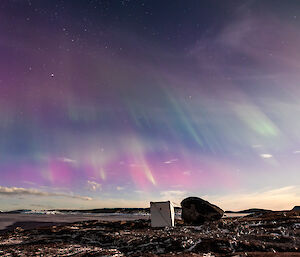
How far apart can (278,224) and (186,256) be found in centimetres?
1572

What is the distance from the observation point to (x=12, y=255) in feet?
53.5

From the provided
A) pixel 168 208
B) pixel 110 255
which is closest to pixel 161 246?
pixel 110 255

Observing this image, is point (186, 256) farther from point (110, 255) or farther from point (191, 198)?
point (191, 198)

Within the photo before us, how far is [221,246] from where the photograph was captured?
1527cm

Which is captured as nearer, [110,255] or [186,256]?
[186,256]

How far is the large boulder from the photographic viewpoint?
1375 inches

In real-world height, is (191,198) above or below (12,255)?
above

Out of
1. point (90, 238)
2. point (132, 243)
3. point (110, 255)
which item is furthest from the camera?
point (90, 238)

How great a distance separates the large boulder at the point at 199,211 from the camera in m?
34.9

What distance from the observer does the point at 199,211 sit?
3550cm

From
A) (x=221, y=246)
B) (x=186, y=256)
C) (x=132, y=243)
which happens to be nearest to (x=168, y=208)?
(x=132, y=243)

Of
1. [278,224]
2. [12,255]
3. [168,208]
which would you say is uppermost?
[168,208]

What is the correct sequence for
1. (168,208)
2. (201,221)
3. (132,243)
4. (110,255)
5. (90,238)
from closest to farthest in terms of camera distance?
(110,255) → (132,243) → (90,238) → (168,208) → (201,221)

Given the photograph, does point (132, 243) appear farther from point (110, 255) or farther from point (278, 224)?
point (278, 224)
